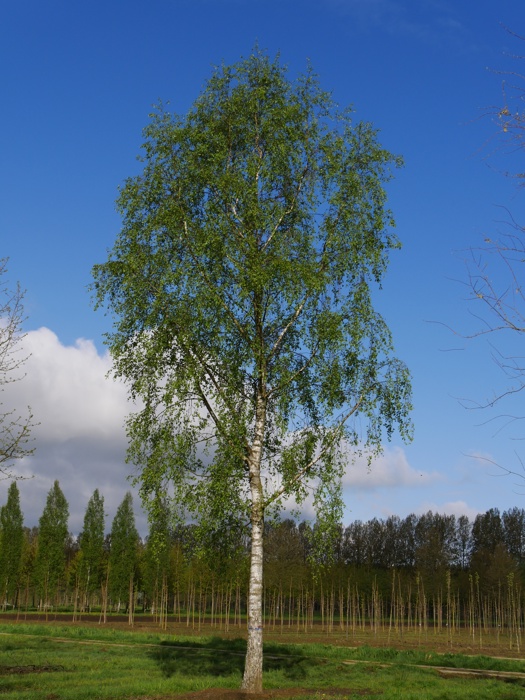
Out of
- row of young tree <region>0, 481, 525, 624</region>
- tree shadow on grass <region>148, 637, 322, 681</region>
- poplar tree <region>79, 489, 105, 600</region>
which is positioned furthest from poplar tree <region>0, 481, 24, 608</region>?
tree shadow on grass <region>148, 637, 322, 681</region>

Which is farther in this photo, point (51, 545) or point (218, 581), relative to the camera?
point (51, 545)

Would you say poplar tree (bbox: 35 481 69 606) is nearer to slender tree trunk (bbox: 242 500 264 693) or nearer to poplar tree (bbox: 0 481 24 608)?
poplar tree (bbox: 0 481 24 608)

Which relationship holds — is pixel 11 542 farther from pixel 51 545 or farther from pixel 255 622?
pixel 255 622

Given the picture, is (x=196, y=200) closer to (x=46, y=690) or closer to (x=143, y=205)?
(x=143, y=205)

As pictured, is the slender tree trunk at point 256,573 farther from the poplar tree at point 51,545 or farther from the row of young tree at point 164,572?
the poplar tree at point 51,545

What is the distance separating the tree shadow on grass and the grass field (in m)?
0.04

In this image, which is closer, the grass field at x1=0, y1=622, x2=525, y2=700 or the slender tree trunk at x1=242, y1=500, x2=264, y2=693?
the slender tree trunk at x1=242, y1=500, x2=264, y2=693

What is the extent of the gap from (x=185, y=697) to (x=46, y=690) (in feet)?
14.3

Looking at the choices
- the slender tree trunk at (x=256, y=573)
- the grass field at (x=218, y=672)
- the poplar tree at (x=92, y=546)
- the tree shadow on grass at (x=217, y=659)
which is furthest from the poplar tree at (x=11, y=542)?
the slender tree trunk at (x=256, y=573)

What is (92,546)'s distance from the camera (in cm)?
8294

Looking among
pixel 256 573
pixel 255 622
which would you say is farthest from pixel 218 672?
pixel 256 573

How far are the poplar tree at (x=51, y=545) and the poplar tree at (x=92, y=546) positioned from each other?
7.93 ft

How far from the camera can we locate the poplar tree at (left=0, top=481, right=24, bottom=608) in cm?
7838

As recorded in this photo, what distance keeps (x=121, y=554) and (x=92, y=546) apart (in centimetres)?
366
